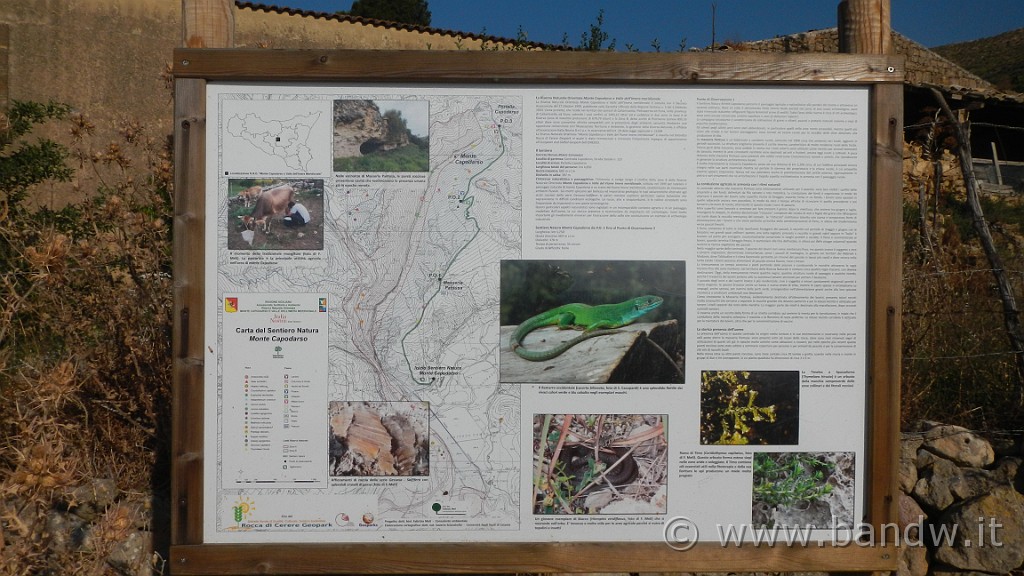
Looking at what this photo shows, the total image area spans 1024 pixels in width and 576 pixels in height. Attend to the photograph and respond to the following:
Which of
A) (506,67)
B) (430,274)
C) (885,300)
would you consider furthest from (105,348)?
(885,300)

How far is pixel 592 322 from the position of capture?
290 cm

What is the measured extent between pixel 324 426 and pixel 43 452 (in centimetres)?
108

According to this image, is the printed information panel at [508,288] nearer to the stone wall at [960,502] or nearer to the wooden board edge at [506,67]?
the wooden board edge at [506,67]

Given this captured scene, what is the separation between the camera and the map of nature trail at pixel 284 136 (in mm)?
2910

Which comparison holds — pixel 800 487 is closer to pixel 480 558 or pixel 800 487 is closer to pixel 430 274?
pixel 480 558

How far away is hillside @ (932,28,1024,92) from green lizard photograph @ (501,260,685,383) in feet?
116

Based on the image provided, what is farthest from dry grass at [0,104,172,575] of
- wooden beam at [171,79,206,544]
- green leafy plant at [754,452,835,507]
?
green leafy plant at [754,452,835,507]

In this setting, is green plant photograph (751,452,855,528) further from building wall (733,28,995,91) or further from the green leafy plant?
building wall (733,28,995,91)

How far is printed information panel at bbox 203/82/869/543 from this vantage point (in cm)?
290

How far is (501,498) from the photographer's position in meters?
2.96

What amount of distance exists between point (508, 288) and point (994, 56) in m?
48.4

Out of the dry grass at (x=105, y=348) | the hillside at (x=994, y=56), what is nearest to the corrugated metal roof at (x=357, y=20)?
the dry grass at (x=105, y=348)

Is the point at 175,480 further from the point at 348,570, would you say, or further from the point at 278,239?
the point at 278,239

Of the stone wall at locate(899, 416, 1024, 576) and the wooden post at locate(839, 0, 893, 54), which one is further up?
the wooden post at locate(839, 0, 893, 54)
